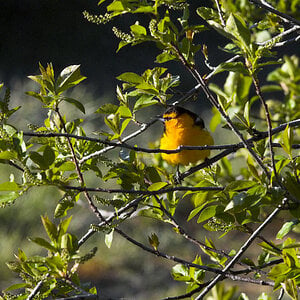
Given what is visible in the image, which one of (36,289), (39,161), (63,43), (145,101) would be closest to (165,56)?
(145,101)

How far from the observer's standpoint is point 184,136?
1.97 meters

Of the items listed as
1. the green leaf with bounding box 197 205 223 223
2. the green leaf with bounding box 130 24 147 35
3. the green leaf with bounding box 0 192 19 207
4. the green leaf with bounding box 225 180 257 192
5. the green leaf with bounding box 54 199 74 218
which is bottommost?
the green leaf with bounding box 197 205 223 223

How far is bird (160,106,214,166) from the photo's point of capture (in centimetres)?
184

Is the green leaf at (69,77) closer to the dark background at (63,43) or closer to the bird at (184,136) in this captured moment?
the bird at (184,136)

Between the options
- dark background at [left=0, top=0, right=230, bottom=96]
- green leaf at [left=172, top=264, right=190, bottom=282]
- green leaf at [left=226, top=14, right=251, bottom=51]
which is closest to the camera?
green leaf at [left=226, top=14, right=251, bottom=51]

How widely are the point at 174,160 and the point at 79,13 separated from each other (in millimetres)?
4655

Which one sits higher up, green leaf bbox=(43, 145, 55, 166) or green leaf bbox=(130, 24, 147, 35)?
green leaf bbox=(130, 24, 147, 35)

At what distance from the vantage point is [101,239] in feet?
14.2

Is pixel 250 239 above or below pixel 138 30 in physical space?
below

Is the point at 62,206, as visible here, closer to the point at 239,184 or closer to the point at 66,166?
the point at 66,166

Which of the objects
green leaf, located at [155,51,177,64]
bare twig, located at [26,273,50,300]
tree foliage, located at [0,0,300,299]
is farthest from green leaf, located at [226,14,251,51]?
bare twig, located at [26,273,50,300]

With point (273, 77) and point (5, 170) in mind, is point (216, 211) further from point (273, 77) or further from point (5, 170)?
point (5, 170)

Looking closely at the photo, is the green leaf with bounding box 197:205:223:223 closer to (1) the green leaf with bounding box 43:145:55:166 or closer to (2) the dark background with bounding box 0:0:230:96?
(1) the green leaf with bounding box 43:145:55:166

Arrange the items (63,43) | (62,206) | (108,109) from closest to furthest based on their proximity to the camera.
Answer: (62,206), (108,109), (63,43)
